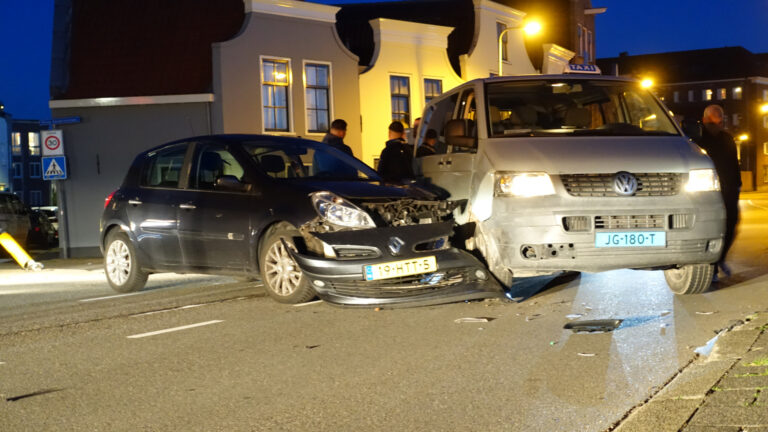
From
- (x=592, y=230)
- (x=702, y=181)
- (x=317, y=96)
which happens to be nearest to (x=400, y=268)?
(x=592, y=230)

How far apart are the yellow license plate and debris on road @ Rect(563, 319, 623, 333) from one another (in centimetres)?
126

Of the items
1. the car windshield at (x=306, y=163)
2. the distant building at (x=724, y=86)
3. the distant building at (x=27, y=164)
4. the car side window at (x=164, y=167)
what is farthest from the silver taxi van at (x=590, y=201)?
the distant building at (x=724, y=86)

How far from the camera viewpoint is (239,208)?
28.5 feet

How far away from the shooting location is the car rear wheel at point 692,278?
26.6 feet

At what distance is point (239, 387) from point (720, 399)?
2643mm

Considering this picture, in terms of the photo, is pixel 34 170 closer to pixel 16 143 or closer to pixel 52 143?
pixel 16 143

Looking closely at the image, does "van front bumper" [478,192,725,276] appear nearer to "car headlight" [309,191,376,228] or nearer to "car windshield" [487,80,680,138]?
"car windshield" [487,80,680,138]

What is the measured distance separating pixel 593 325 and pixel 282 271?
9.67 ft

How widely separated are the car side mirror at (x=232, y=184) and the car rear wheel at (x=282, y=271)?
617mm

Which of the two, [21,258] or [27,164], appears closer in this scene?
[21,258]

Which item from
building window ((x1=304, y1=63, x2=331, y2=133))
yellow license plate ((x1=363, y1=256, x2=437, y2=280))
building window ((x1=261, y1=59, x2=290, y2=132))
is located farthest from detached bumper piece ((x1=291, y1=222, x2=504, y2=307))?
building window ((x1=304, y1=63, x2=331, y2=133))

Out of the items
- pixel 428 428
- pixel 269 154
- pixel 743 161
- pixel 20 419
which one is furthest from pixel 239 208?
pixel 743 161

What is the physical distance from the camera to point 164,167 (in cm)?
998

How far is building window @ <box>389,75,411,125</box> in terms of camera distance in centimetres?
2936
